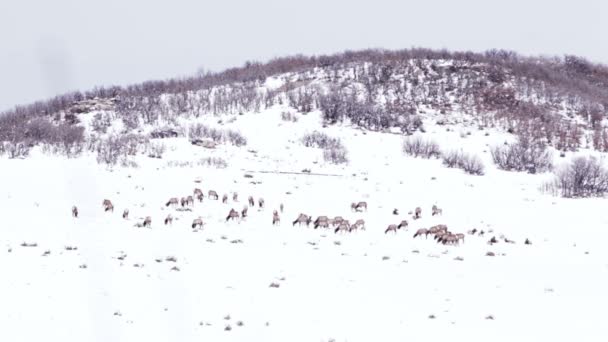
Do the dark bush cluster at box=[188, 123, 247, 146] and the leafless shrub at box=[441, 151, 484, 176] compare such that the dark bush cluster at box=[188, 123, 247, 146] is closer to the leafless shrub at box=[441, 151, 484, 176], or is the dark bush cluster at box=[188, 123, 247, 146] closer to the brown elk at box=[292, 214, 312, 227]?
the leafless shrub at box=[441, 151, 484, 176]

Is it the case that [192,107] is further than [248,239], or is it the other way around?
[192,107]

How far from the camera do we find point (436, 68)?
73.6 metres

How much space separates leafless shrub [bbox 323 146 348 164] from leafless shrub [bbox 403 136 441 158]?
518cm

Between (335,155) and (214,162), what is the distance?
9.17 meters

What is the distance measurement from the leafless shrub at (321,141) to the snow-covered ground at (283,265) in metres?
15.3

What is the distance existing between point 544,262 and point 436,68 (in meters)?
59.2

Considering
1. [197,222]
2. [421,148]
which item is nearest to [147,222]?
[197,222]

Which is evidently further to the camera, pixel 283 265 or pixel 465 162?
pixel 465 162

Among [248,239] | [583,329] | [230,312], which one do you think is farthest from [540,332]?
[248,239]

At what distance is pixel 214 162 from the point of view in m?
37.0

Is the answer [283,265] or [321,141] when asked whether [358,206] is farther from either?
[321,141]

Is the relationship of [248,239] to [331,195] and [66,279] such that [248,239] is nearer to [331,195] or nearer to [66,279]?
[66,279]

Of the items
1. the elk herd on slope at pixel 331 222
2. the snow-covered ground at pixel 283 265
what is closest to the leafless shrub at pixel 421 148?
the snow-covered ground at pixel 283 265

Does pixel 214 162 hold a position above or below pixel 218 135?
below
